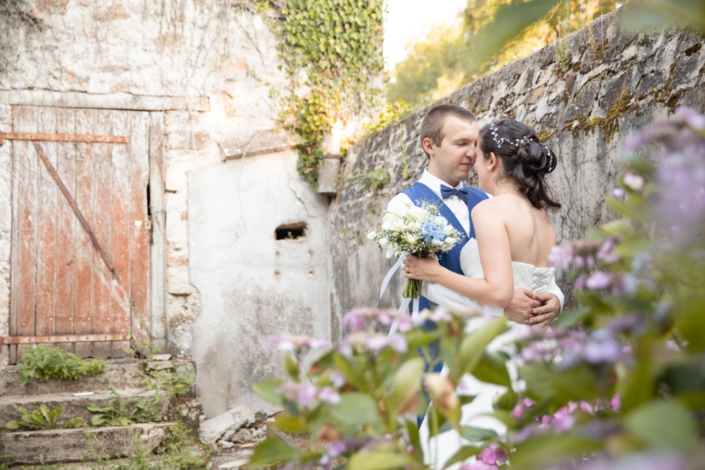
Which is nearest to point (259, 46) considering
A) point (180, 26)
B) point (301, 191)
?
point (180, 26)

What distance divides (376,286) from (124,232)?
2242 mm

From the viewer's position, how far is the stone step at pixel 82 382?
4.76 metres

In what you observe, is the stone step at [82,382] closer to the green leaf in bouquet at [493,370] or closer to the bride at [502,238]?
the bride at [502,238]

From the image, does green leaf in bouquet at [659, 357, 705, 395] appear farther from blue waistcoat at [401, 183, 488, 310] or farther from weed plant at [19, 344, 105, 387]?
weed plant at [19, 344, 105, 387]

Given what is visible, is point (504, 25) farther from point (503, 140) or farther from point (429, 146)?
point (429, 146)

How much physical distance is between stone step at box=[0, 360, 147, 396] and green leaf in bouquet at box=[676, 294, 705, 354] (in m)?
4.86

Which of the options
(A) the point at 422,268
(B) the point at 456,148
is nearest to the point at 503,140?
(B) the point at 456,148

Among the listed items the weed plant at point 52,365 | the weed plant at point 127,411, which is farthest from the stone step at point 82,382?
the weed plant at point 127,411

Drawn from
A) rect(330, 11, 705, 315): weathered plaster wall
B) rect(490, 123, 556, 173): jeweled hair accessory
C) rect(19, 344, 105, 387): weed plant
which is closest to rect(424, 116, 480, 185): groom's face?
rect(490, 123, 556, 173): jeweled hair accessory

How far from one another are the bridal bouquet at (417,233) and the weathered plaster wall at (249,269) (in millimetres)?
3402

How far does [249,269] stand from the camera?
564 centimetres

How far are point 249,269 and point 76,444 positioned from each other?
204 centimetres

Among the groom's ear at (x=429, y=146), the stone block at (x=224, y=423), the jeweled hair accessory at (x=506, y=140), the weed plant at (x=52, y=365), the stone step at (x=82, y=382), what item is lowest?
the stone block at (x=224, y=423)

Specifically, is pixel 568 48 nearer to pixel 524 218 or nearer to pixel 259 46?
pixel 524 218
